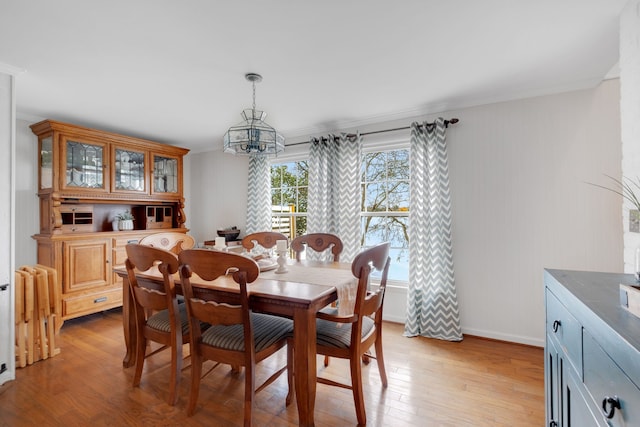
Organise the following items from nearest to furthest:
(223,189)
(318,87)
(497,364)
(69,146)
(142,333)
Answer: (142,333)
(497,364)
(318,87)
(69,146)
(223,189)

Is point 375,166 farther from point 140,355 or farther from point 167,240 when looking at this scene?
point 140,355

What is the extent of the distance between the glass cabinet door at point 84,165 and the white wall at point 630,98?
4.59 m

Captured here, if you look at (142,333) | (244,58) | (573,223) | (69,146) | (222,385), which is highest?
(244,58)

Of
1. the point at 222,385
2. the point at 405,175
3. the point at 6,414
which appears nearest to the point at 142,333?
the point at 222,385

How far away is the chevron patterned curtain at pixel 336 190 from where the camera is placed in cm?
350

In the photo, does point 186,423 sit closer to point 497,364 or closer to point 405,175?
point 497,364

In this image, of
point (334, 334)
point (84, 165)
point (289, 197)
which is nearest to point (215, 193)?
point (289, 197)

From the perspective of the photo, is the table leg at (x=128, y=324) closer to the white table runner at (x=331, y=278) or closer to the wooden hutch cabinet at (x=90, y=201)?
the white table runner at (x=331, y=278)

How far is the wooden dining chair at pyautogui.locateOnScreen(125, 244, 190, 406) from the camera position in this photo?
1.81 meters

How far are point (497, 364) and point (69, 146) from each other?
15.2 ft

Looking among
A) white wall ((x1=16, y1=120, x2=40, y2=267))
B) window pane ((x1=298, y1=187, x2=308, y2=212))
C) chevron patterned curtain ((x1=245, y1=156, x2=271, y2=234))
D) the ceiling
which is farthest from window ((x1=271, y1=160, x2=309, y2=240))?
white wall ((x1=16, y1=120, x2=40, y2=267))

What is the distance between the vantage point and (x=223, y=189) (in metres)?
4.70

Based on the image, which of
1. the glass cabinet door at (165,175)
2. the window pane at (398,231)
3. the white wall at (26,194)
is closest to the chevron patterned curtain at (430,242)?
the window pane at (398,231)

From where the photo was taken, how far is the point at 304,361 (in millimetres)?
1619
